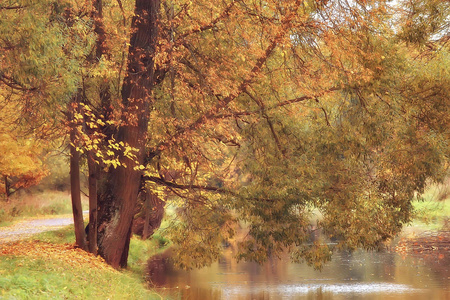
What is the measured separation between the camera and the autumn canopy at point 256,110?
11.4m

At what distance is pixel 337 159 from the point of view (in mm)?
13617

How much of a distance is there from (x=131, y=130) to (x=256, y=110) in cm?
303

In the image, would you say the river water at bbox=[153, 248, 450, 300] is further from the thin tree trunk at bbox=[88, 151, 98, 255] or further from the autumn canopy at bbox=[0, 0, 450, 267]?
the autumn canopy at bbox=[0, 0, 450, 267]

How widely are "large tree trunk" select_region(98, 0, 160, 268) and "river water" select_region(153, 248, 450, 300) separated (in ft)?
7.34

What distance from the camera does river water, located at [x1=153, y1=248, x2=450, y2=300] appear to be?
1644cm

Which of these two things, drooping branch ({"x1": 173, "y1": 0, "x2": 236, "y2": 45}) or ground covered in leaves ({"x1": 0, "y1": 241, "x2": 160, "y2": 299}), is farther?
drooping branch ({"x1": 173, "y1": 0, "x2": 236, "y2": 45})

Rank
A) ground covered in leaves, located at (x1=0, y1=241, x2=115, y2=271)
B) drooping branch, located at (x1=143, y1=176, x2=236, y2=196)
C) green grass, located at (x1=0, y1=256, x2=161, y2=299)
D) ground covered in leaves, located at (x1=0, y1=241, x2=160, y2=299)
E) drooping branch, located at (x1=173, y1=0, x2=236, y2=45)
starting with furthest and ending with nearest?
drooping branch, located at (x1=143, y1=176, x2=236, y2=196), drooping branch, located at (x1=173, y1=0, x2=236, y2=45), ground covered in leaves, located at (x1=0, y1=241, x2=115, y2=271), ground covered in leaves, located at (x1=0, y1=241, x2=160, y2=299), green grass, located at (x1=0, y1=256, x2=161, y2=299)

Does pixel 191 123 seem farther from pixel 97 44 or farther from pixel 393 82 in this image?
pixel 393 82

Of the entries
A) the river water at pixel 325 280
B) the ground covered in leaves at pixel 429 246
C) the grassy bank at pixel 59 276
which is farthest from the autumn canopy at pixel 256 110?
the ground covered in leaves at pixel 429 246

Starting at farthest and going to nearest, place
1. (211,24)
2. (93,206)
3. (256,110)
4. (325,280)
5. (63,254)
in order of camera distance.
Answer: (325,280) → (256,110) → (93,206) → (211,24) → (63,254)

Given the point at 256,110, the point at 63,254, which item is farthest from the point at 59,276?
the point at 256,110

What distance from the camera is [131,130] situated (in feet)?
42.9

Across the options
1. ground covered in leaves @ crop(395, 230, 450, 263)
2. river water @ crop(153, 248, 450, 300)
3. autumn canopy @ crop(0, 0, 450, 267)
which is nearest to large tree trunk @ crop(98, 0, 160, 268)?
autumn canopy @ crop(0, 0, 450, 267)

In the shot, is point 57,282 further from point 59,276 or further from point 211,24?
point 211,24
